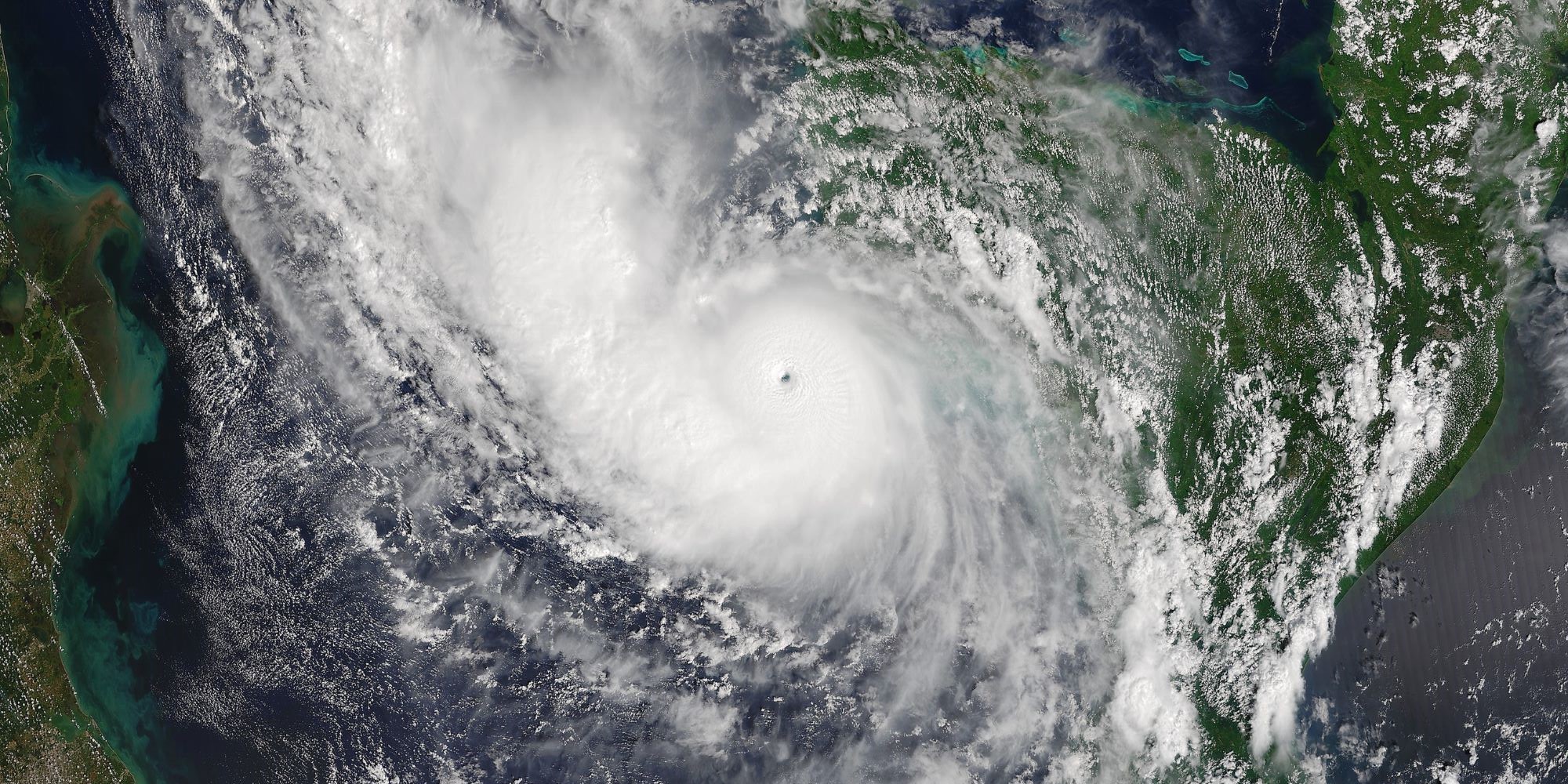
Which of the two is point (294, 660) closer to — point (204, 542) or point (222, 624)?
point (222, 624)

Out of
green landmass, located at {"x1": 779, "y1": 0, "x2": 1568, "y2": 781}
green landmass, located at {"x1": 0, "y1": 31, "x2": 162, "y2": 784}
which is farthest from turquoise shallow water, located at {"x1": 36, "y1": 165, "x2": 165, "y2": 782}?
green landmass, located at {"x1": 779, "y1": 0, "x2": 1568, "y2": 781}

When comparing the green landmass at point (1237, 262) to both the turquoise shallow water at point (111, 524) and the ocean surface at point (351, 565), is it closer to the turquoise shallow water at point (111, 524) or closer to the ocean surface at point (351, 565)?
the ocean surface at point (351, 565)

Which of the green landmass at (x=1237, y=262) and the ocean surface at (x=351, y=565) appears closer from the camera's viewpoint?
the ocean surface at (x=351, y=565)

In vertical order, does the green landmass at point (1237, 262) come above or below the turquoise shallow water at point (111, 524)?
above

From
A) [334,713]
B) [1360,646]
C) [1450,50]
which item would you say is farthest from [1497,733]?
[334,713]

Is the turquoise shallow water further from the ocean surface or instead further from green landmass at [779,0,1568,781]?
green landmass at [779,0,1568,781]

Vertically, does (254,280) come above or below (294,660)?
above

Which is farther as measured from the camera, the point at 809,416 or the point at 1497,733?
the point at 1497,733

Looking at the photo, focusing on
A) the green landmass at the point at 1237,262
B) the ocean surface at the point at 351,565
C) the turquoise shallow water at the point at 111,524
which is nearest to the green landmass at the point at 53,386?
the turquoise shallow water at the point at 111,524
